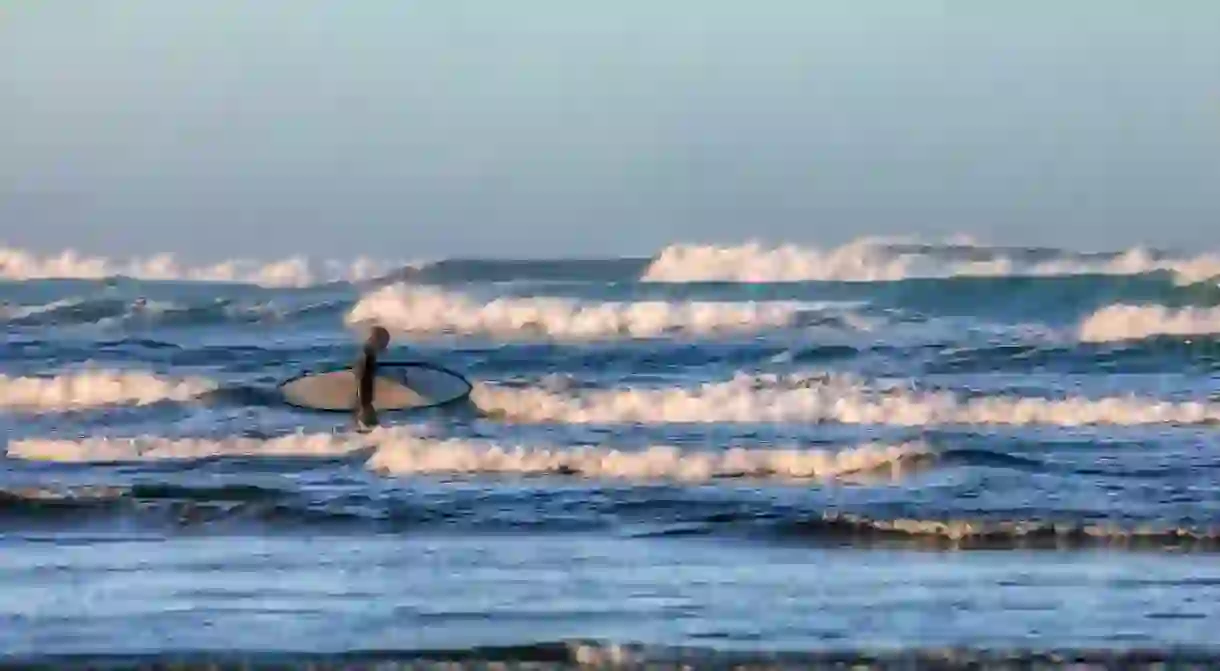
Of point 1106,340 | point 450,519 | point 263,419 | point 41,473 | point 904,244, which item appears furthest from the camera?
point 904,244

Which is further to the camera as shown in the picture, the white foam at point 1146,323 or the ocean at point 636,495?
the white foam at point 1146,323

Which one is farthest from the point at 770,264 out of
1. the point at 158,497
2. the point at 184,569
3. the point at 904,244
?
the point at 184,569

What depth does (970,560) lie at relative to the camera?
986cm

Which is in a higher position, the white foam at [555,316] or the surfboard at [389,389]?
the white foam at [555,316]

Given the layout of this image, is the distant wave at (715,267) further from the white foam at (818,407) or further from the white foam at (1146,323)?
the white foam at (818,407)

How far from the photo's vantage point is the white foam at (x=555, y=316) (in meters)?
26.2

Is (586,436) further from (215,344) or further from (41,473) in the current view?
A: (215,344)

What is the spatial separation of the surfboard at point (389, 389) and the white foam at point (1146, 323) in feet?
39.9

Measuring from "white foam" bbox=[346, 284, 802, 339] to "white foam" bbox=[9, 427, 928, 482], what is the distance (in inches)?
439

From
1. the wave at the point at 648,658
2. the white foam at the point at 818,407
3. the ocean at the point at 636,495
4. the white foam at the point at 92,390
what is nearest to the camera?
the wave at the point at 648,658

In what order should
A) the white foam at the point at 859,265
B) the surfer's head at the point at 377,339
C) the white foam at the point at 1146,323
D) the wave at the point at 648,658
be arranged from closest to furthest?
the wave at the point at 648,658 → the surfer's head at the point at 377,339 → the white foam at the point at 1146,323 → the white foam at the point at 859,265


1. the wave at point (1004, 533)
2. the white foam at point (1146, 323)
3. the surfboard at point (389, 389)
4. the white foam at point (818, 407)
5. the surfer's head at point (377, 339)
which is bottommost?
the wave at point (1004, 533)

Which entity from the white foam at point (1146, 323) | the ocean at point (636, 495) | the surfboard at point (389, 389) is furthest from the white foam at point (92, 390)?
the white foam at point (1146, 323)

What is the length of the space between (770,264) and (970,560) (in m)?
23.3
